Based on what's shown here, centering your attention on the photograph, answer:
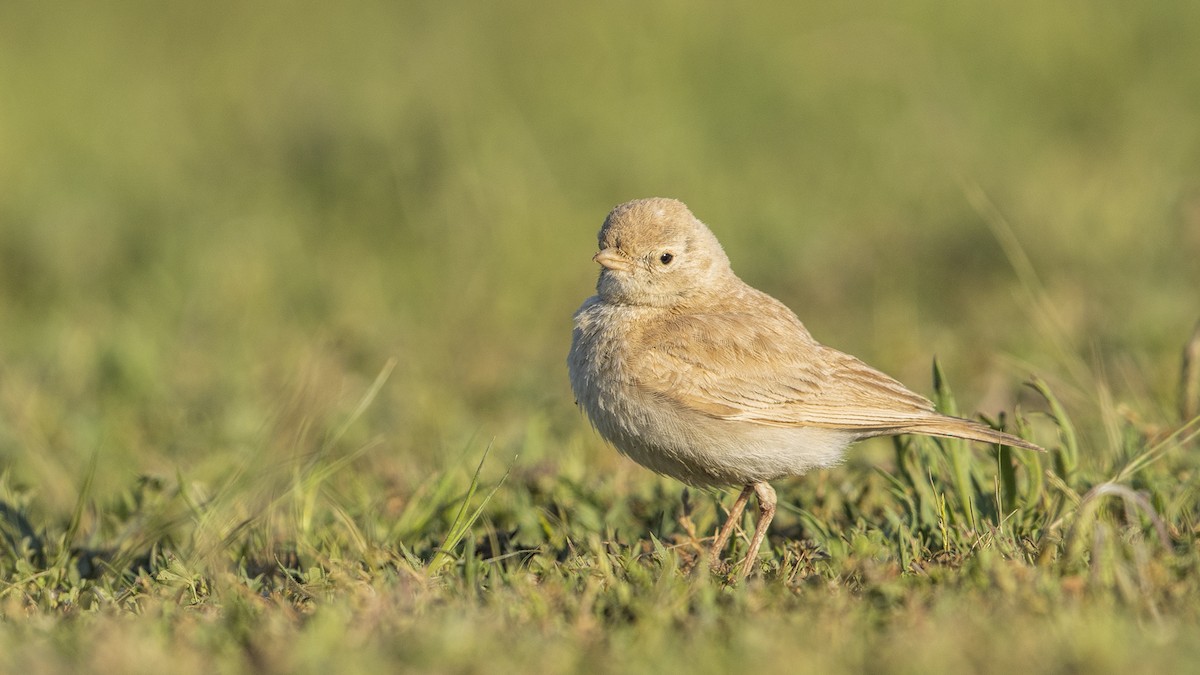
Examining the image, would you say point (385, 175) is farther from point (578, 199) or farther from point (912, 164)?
point (912, 164)

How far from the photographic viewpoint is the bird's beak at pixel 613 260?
5680mm

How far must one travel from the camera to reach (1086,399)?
626 centimetres

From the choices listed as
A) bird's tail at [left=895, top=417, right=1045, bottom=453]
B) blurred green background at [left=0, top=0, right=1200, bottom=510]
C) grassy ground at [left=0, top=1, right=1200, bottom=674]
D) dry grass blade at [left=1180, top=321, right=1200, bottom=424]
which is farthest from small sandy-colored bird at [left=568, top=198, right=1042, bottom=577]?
dry grass blade at [left=1180, top=321, right=1200, bottom=424]

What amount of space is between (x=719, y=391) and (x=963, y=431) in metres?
0.90

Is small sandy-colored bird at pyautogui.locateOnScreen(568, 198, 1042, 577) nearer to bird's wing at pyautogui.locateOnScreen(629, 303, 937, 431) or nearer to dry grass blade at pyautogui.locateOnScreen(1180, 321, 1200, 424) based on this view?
bird's wing at pyautogui.locateOnScreen(629, 303, 937, 431)

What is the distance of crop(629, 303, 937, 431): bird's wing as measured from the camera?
523cm

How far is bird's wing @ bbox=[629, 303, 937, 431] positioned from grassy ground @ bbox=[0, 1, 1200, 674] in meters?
0.31

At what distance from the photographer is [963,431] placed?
4.96 meters

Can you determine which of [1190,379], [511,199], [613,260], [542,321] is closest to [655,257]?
[613,260]

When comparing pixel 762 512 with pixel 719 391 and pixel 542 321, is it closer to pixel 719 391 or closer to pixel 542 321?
pixel 719 391

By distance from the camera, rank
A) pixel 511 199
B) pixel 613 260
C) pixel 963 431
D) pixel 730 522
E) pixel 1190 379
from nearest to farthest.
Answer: pixel 963 431 < pixel 730 522 < pixel 613 260 < pixel 1190 379 < pixel 511 199

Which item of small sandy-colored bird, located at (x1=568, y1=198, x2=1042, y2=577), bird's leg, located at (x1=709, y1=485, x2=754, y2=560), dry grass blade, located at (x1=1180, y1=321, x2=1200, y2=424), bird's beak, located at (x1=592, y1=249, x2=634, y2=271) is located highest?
dry grass blade, located at (x1=1180, y1=321, x2=1200, y2=424)

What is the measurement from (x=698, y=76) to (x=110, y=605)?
936 centimetres

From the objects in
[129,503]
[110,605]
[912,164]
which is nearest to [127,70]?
[912,164]
